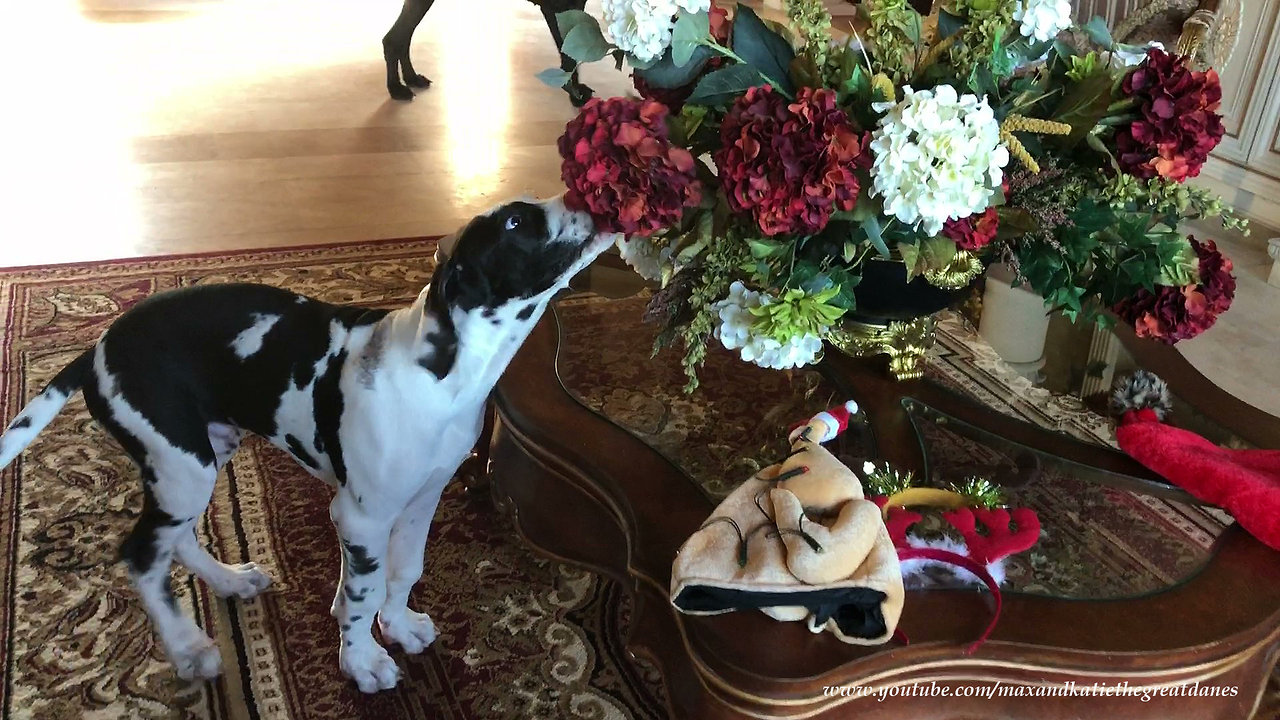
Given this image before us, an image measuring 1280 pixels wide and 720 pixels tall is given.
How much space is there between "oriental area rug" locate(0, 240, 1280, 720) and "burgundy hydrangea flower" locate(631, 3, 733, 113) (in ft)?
1.27

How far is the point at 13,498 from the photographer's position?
1729mm

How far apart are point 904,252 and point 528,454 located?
53 centimetres

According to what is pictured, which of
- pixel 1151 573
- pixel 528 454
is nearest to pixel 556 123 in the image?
pixel 528 454

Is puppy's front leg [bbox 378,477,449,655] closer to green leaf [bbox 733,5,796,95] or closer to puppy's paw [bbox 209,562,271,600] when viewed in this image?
puppy's paw [bbox 209,562,271,600]

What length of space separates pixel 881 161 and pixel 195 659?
1130 millimetres

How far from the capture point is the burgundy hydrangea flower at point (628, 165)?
93 cm

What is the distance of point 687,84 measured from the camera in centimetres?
108

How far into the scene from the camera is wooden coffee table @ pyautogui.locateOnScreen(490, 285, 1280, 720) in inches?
34.7

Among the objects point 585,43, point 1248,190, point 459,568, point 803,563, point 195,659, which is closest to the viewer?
point 803,563

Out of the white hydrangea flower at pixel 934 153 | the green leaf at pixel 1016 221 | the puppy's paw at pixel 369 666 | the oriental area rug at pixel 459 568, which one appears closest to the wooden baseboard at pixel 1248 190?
the oriental area rug at pixel 459 568

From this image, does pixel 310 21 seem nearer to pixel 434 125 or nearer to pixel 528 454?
pixel 434 125

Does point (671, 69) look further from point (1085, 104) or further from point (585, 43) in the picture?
point (1085, 104)

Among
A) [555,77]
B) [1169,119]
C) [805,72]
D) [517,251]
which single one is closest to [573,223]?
[517,251]

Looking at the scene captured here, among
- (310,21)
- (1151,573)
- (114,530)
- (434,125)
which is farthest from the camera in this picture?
(310,21)
